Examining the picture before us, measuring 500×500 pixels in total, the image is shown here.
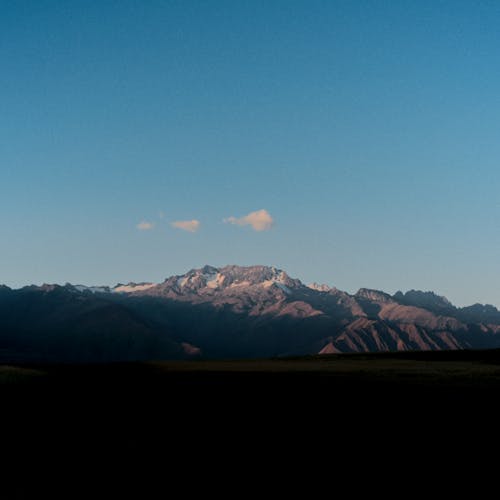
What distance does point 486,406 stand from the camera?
4453 cm

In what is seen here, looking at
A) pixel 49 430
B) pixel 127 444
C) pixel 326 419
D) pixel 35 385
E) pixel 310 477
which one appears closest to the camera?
pixel 310 477

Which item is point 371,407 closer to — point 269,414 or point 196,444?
point 269,414

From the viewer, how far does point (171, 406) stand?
149 ft

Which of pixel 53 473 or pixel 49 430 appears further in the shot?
pixel 49 430

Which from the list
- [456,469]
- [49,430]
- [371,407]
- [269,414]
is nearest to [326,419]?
[269,414]

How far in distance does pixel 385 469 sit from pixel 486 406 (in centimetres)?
2364

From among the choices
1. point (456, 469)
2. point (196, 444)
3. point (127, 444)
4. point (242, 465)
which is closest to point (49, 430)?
point (127, 444)

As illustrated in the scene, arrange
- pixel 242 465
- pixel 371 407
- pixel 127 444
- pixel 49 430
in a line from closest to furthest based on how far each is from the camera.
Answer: pixel 242 465, pixel 127 444, pixel 49 430, pixel 371 407

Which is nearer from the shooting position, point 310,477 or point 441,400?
point 310,477

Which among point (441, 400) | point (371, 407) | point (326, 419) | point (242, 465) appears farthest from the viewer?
point (441, 400)

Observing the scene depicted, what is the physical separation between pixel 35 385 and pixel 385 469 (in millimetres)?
58021

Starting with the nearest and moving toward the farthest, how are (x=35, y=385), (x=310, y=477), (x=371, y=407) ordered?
(x=310, y=477)
(x=371, y=407)
(x=35, y=385)

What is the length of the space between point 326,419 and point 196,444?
11761 millimetres

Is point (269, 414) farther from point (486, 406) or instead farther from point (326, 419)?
point (486, 406)
